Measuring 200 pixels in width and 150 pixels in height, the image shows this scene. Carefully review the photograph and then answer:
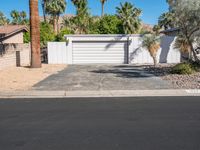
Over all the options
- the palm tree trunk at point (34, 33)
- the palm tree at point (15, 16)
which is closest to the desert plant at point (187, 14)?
the palm tree trunk at point (34, 33)

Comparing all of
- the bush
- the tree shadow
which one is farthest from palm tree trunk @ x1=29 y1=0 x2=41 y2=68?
the bush

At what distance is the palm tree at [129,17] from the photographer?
46.1m

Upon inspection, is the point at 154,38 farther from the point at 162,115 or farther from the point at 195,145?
the point at 195,145

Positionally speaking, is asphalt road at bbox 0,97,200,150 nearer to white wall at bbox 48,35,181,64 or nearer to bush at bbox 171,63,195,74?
bush at bbox 171,63,195,74

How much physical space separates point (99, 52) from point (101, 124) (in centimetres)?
2461

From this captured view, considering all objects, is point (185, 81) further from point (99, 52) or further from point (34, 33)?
point (99, 52)

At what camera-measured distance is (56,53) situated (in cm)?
3206

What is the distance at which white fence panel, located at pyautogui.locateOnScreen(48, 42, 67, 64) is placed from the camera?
32.0 m

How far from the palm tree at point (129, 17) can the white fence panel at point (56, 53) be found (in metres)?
16.1

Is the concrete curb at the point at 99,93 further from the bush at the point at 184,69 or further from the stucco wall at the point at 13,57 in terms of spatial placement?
the stucco wall at the point at 13,57

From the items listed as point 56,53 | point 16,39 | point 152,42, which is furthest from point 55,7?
point 152,42

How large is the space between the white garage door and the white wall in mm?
479

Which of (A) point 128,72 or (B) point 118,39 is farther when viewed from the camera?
(B) point 118,39

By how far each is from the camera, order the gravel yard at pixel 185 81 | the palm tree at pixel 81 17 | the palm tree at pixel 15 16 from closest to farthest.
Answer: the gravel yard at pixel 185 81 < the palm tree at pixel 81 17 < the palm tree at pixel 15 16
